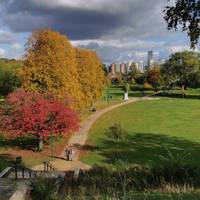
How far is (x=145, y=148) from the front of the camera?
39.2m

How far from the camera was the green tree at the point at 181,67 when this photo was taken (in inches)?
4616

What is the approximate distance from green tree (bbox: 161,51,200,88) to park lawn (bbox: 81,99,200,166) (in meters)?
41.4

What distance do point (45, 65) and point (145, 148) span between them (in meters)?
12.0

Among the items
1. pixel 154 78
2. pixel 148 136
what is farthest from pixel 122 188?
pixel 154 78

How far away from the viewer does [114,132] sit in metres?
38.7

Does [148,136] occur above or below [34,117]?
below

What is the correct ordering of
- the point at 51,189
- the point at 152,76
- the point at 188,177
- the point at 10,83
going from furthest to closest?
1. the point at 152,76
2. the point at 10,83
3. the point at 188,177
4. the point at 51,189

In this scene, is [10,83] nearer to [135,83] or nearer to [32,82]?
[32,82]

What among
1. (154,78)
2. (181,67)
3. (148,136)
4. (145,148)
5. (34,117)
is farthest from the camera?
(154,78)

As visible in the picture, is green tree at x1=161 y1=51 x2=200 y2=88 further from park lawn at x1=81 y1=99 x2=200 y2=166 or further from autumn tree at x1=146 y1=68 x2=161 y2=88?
park lawn at x1=81 y1=99 x2=200 y2=166

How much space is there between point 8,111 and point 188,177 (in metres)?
27.5

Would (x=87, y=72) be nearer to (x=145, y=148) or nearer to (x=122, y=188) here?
(x=145, y=148)

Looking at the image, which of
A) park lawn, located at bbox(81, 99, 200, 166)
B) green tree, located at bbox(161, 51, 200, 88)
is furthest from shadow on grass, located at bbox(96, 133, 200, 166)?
green tree, located at bbox(161, 51, 200, 88)

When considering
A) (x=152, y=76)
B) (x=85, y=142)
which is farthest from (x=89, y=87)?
(x=152, y=76)
